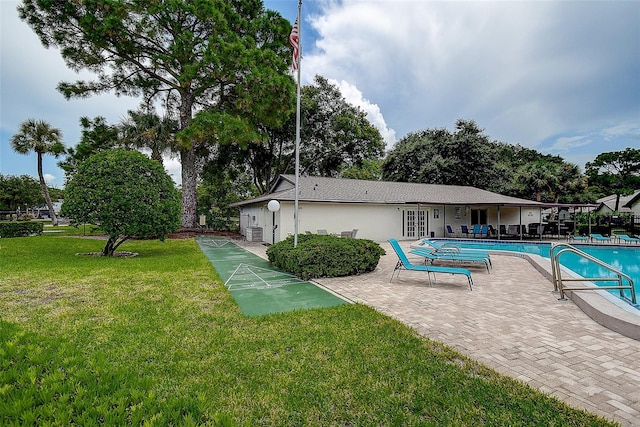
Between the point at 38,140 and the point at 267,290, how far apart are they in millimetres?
35652

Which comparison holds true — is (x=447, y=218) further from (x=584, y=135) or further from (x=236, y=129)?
(x=584, y=135)

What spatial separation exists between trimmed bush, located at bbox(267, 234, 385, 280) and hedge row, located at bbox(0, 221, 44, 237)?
23.3 m

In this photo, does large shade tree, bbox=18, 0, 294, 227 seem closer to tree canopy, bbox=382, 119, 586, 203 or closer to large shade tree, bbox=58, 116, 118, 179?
large shade tree, bbox=58, 116, 118, 179

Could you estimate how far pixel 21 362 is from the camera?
366cm

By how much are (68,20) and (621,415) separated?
3151cm

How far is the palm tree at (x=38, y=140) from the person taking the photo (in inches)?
1173

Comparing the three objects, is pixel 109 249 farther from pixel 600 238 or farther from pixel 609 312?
pixel 600 238

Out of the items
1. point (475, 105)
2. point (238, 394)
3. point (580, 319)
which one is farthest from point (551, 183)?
point (238, 394)

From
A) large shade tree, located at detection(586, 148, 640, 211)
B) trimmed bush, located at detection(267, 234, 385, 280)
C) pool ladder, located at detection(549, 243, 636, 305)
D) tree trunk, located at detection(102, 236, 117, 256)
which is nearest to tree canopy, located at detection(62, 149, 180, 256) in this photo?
tree trunk, located at detection(102, 236, 117, 256)

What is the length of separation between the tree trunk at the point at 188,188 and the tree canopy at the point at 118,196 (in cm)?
1256

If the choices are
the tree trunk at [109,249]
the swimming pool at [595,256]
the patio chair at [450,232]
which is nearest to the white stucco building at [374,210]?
the patio chair at [450,232]

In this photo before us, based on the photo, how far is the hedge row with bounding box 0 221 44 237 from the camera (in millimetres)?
21656

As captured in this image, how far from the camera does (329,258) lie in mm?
8938

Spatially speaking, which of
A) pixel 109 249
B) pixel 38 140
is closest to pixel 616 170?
pixel 109 249
